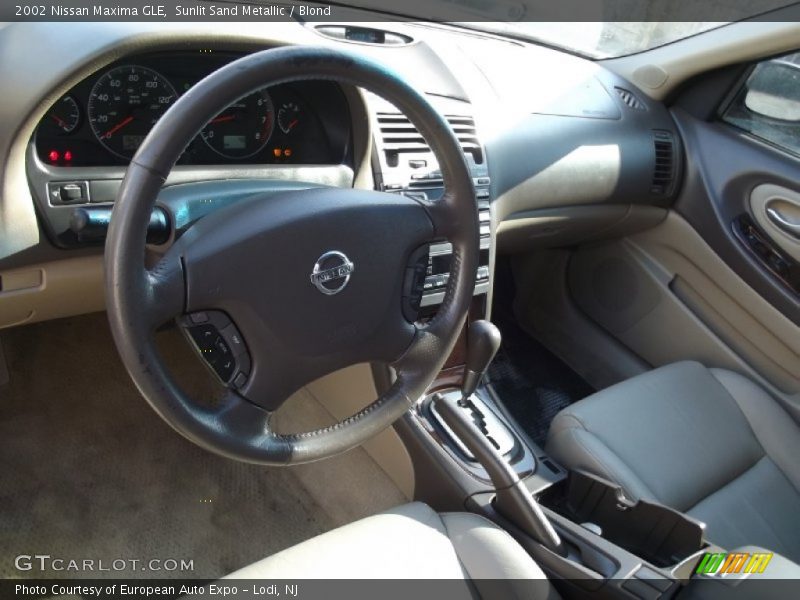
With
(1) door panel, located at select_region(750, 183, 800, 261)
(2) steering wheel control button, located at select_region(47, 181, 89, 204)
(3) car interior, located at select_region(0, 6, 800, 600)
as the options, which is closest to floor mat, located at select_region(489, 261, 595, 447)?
(3) car interior, located at select_region(0, 6, 800, 600)

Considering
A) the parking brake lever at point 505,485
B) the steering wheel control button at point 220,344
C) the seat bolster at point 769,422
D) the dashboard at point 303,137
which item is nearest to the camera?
the steering wheel control button at point 220,344

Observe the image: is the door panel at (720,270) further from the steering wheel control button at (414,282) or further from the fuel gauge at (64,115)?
the fuel gauge at (64,115)

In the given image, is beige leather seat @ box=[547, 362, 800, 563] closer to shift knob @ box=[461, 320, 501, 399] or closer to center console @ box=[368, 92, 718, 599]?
center console @ box=[368, 92, 718, 599]

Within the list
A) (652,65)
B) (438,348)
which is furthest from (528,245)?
(438,348)

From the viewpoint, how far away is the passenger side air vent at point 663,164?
2.10 metres

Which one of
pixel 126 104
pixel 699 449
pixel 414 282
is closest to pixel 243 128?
pixel 126 104

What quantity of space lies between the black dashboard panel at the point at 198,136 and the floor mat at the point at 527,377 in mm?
960

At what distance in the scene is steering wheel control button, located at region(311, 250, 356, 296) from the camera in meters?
0.97

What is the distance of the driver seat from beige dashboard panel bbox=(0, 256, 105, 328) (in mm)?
553

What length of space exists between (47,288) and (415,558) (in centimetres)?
74

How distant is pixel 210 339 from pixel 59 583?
954 mm

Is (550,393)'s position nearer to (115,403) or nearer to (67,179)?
(115,403)

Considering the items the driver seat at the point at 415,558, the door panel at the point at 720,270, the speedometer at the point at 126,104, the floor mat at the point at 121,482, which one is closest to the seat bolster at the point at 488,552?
the driver seat at the point at 415,558

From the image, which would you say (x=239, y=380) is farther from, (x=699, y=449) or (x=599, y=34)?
(x=599, y=34)
